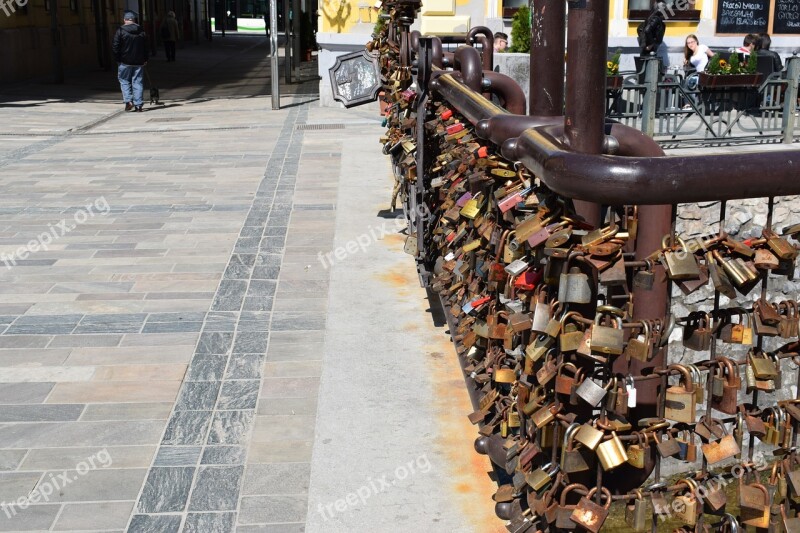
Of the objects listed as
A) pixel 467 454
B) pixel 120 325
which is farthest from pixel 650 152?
pixel 120 325

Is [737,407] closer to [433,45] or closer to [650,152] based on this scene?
[650,152]

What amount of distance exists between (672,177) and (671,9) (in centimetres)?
1719

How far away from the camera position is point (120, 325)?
5.77 meters

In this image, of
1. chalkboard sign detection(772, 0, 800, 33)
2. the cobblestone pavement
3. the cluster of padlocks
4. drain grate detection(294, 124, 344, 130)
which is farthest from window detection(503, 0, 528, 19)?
the cluster of padlocks

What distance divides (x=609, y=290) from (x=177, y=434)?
2581 millimetres

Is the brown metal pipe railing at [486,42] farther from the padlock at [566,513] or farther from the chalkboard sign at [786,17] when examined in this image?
the chalkboard sign at [786,17]

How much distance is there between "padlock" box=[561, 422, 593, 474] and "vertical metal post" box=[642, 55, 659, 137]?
10270 millimetres

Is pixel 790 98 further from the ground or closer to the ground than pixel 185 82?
further from the ground

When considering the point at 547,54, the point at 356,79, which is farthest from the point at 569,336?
the point at 356,79

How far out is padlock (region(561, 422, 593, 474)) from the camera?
88.5 inches

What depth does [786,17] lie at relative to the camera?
18984mm

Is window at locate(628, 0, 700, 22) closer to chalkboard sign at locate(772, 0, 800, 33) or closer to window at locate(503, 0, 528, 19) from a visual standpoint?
chalkboard sign at locate(772, 0, 800, 33)

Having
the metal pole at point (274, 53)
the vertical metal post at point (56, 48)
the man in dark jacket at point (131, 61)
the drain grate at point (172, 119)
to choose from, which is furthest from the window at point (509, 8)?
the vertical metal post at point (56, 48)

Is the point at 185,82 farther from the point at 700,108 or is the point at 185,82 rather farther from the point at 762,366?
the point at 762,366
